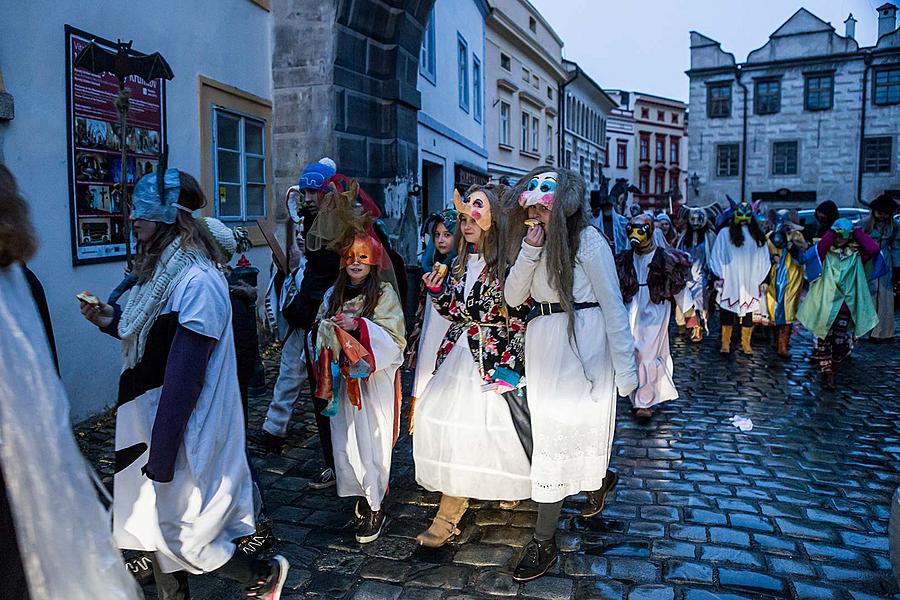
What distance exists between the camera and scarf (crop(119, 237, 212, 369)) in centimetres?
283

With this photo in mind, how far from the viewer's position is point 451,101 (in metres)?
18.0

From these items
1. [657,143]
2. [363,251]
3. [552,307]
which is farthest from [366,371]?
[657,143]

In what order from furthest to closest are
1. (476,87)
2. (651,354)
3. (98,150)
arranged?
(476,87) → (651,354) → (98,150)

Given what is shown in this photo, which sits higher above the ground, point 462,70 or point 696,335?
point 462,70

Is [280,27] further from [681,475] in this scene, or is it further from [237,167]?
[681,475]

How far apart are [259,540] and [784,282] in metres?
7.81

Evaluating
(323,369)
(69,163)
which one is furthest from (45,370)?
(69,163)

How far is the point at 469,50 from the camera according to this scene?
20.2 meters

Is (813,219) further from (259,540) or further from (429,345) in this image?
(259,540)

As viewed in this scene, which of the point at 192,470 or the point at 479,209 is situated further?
the point at 479,209

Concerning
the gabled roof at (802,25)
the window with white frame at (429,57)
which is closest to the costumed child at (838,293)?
the window with white frame at (429,57)

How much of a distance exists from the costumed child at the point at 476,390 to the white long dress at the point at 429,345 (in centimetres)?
8

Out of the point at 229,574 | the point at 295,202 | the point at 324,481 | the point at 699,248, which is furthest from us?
the point at 699,248

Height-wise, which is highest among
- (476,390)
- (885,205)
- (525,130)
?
(525,130)
